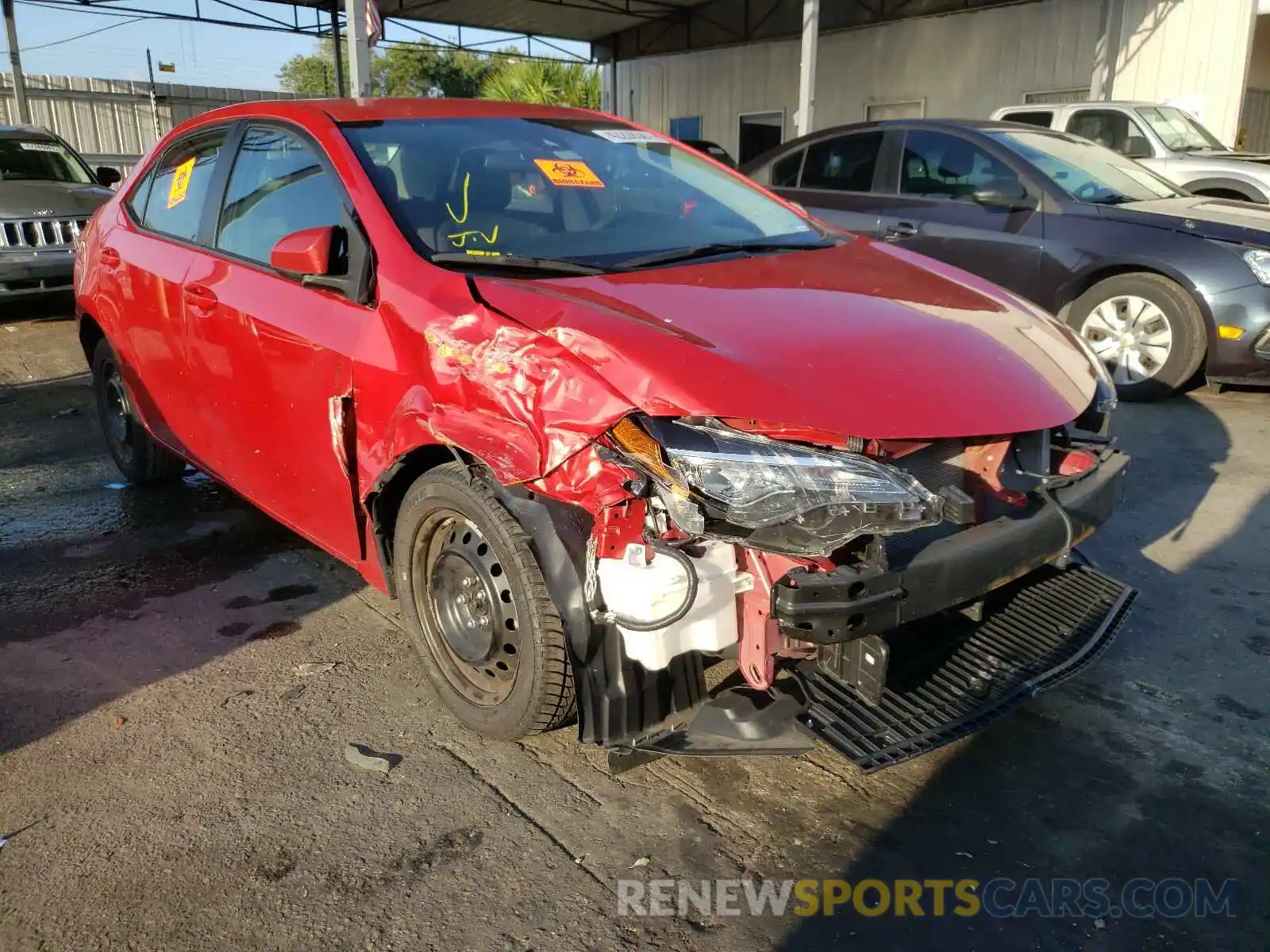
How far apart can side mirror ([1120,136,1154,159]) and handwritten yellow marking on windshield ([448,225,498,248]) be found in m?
9.36

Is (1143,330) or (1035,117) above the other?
(1035,117)

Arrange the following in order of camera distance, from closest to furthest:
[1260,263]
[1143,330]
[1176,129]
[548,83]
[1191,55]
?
[1260,263] → [1143,330] → [1176,129] → [1191,55] → [548,83]

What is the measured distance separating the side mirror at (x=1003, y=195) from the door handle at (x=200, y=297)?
4.76 metres

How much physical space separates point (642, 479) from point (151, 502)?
3.53 m

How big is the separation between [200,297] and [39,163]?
309 inches

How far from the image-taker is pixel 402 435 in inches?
106

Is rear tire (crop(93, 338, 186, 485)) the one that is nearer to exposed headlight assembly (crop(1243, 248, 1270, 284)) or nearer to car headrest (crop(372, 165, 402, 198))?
car headrest (crop(372, 165, 402, 198))

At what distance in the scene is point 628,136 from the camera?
12.7 feet

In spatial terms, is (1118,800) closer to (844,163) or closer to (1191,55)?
(844,163)

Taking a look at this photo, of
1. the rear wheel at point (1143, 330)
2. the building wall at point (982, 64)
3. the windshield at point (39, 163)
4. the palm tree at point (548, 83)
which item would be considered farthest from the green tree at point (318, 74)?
the rear wheel at point (1143, 330)

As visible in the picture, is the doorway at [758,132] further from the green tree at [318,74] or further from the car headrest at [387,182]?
the green tree at [318,74]

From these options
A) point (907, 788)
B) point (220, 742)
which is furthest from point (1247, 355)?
point (220, 742)

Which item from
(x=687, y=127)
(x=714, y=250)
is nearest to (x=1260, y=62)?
(x=687, y=127)

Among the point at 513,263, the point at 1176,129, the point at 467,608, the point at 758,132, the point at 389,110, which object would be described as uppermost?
the point at 758,132
